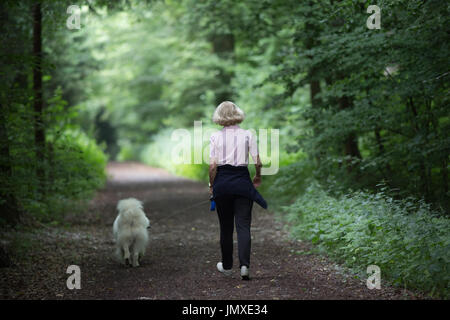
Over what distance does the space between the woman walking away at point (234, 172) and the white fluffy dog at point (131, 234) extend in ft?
5.21

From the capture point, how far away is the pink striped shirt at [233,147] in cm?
586

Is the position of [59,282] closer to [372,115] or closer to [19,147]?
[19,147]

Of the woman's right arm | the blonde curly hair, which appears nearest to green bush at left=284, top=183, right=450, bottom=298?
the woman's right arm

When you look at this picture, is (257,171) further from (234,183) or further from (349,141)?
(349,141)

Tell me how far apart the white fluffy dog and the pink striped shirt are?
1827 millimetres

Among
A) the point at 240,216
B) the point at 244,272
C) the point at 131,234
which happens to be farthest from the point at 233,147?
the point at 131,234

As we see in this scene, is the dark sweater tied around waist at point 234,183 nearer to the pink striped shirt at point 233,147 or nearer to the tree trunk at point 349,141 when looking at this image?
the pink striped shirt at point 233,147

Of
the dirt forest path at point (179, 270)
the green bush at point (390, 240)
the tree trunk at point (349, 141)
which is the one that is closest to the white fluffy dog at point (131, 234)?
the dirt forest path at point (179, 270)

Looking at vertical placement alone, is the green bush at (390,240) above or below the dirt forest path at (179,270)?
above

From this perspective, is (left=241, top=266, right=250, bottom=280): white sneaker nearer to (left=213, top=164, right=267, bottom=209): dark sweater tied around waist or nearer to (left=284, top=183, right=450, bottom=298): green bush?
(left=213, top=164, right=267, bottom=209): dark sweater tied around waist

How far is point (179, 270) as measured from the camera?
6.79 metres

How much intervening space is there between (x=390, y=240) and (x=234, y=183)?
192 centimetres
